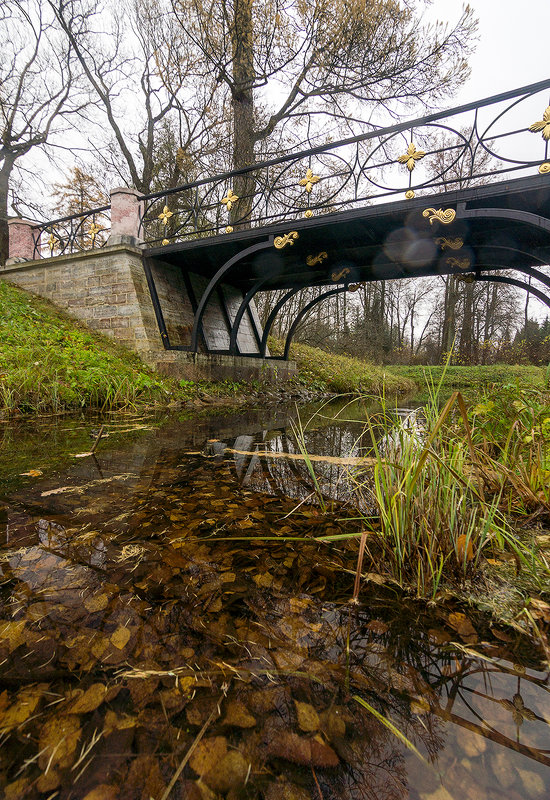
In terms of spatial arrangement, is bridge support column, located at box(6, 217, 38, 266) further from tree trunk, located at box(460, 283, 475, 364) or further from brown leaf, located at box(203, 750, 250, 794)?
tree trunk, located at box(460, 283, 475, 364)

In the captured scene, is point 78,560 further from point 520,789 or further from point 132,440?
point 132,440

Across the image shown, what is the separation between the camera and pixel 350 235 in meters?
6.46

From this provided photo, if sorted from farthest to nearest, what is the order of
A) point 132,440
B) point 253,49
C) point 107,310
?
Answer: point 253,49
point 107,310
point 132,440

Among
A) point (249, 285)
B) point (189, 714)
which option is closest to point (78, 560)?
point (189, 714)

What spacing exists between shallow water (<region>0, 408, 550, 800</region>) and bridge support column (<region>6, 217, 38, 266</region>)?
9996 millimetres

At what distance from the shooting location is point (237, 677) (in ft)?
2.51

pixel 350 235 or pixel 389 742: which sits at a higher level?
pixel 350 235

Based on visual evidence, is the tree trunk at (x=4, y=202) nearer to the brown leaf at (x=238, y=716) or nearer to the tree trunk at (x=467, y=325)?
the brown leaf at (x=238, y=716)

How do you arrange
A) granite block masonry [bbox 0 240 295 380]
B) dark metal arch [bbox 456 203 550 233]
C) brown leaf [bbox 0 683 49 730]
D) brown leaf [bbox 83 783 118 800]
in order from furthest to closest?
granite block masonry [bbox 0 240 295 380] → dark metal arch [bbox 456 203 550 233] → brown leaf [bbox 0 683 49 730] → brown leaf [bbox 83 783 118 800]

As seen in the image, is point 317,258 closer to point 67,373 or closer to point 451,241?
point 451,241

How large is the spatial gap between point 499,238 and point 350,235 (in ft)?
8.16

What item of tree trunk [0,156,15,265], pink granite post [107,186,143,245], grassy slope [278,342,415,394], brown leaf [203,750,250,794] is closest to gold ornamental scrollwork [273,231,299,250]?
pink granite post [107,186,143,245]

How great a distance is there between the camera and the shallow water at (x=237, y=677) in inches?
22.8

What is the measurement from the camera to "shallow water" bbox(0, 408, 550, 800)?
0.58 m
